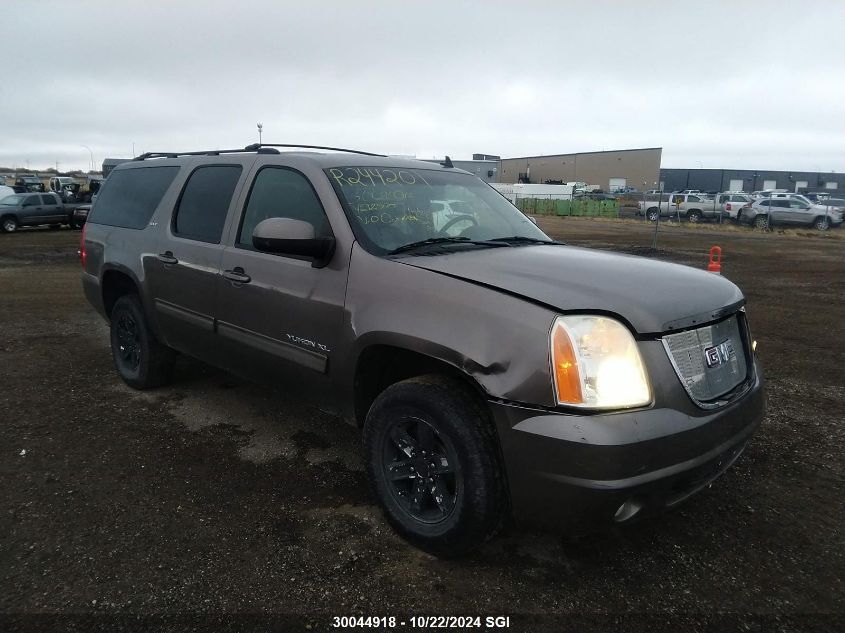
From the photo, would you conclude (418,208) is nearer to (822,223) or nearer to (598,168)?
(822,223)

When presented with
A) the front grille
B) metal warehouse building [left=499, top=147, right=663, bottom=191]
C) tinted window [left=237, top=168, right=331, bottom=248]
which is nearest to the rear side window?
tinted window [left=237, top=168, right=331, bottom=248]

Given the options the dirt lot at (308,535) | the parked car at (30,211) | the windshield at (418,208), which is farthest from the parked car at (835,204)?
the parked car at (30,211)

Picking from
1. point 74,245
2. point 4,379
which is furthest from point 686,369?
point 74,245

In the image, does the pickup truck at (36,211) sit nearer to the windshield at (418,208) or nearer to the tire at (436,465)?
the windshield at (418,208)

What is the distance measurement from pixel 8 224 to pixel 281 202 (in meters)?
23.5

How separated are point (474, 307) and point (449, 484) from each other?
2.68 feet

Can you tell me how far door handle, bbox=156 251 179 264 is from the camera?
4164mm

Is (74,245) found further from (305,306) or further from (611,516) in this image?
(611,516)

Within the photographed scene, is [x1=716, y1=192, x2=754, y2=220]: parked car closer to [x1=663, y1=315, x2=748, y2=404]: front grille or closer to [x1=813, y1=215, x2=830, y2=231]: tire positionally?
[x1=813, y1=215, x2=830, y2=231]: tire

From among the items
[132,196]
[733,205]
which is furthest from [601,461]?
[733,205]

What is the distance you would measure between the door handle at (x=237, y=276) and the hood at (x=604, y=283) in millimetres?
1172

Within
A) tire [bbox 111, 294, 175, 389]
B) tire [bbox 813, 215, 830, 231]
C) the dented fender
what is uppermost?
the dented fender

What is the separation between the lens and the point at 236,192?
3.83m

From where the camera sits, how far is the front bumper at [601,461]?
2.19m
